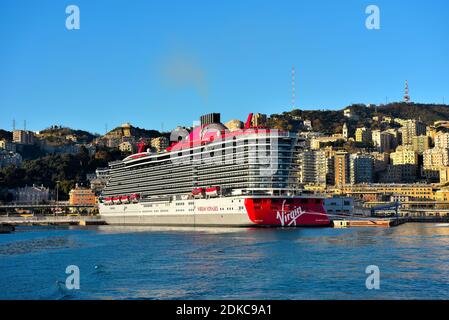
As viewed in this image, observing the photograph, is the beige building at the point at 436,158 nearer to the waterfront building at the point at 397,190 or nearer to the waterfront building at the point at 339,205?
the waterfront building at the point at 397,190

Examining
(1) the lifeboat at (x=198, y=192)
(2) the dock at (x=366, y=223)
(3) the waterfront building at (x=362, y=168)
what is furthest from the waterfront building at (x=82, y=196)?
(2) the dock at (x=366, y=223)

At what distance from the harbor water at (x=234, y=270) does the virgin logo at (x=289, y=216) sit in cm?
1635

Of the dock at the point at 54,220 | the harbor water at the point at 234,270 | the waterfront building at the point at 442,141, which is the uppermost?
the waterfront building at the point at 442,141

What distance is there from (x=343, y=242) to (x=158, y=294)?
2514 centimetres

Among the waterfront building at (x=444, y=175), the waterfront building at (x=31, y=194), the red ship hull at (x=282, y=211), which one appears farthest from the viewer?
the waterfront building at (x=444, y=175)

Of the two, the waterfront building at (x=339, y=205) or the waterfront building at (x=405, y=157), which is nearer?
the waterfront building at (x=339, y=205)

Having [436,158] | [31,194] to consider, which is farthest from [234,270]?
[436,158]

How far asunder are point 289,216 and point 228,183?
8.53 m

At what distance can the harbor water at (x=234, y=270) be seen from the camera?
973 inches

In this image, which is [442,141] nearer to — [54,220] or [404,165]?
[404,165]

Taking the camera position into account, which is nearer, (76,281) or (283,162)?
(76,281)
